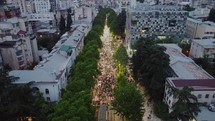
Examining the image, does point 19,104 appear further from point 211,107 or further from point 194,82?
point 211,107

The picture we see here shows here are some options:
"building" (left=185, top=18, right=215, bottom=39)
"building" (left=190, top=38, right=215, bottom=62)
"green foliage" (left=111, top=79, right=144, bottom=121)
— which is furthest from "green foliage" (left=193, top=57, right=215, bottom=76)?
"green foliage" (left=111, top=79, right=144, bottom=121)

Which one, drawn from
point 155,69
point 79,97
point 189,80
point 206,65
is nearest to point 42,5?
point 155,69

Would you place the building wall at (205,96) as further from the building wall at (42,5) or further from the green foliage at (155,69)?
the building wall at (42,5)

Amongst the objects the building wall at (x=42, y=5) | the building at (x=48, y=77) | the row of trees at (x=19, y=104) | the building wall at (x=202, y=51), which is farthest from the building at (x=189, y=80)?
the building wall at (x=42, y=5)

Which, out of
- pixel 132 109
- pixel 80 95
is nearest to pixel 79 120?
pixel 80 95

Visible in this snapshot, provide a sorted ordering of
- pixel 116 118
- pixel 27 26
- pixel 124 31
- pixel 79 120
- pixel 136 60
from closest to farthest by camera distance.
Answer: pixel 79 120
pixel 116 118
pixel 136 60
pixel 27 26
pixel 124 31

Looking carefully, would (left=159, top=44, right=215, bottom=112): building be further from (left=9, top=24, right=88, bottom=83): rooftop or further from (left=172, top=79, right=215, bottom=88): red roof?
(left=9, top=24, right=88, bottom=83): rooftop

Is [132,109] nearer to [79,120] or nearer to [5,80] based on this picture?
[79,120]
